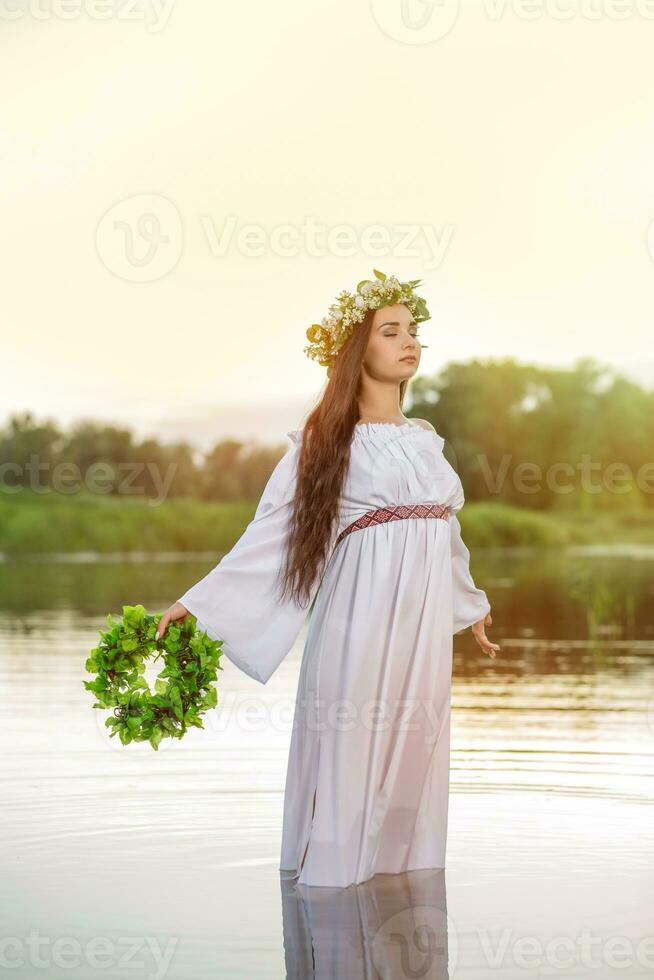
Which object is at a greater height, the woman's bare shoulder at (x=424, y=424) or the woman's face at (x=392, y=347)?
the woman's face at (x=392, y=347)

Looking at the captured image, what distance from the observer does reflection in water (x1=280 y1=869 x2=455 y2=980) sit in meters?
4.11

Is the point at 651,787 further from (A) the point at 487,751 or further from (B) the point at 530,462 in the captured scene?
(B) the point at 530,462

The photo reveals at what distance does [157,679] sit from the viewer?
5195 mm

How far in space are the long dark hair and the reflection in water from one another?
0.85m

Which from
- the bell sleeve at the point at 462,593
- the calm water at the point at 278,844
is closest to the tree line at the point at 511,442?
the calm water at the point at 278,844

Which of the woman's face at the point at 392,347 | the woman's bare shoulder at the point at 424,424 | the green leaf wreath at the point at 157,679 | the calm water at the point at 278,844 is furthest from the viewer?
the woman's bare shoulder at the point at 424,424

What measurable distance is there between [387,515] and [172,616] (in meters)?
0.68

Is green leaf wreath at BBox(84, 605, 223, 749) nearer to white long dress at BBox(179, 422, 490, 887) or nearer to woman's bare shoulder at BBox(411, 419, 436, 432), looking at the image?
white long dress at BBox(179, 422, 490, 887)

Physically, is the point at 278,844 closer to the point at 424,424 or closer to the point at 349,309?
the point at 424,424

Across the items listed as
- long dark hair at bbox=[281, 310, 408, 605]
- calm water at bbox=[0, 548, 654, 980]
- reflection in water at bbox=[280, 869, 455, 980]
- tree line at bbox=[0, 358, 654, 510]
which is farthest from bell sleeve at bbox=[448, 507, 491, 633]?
tree line at bbox=[0, 358, 654, 510]

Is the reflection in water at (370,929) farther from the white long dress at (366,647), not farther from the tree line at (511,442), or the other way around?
the tree line at (511,442)

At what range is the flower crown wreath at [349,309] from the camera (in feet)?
17.9

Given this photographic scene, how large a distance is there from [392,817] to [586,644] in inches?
280

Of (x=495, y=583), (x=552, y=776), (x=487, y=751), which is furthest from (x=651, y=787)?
(x=495, y=583)
